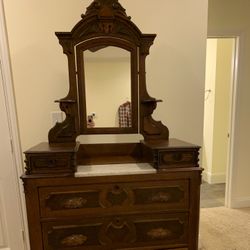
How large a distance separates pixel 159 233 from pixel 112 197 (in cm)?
37

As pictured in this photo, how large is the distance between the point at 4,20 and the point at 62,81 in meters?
0.57

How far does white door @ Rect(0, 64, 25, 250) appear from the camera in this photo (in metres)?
1.57

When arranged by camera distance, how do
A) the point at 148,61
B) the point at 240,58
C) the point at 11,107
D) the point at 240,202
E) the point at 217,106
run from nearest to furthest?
1. the point at 11,107
2. the point at 148,61
3. the point at 240,58
4. the point at 240,202
5. the point at 217,106

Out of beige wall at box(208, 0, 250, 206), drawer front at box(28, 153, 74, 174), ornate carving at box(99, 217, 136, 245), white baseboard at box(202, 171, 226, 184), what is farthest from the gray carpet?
drawer front at box(28, 153, 74, 174)

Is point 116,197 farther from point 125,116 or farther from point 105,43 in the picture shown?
point 105,43

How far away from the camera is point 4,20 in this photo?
4.83 feet

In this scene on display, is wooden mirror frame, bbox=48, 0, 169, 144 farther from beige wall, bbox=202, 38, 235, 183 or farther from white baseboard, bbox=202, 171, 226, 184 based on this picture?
white baseboard, bbox=202, 171, 226, 184

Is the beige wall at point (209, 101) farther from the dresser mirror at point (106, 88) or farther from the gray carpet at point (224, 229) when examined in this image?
the dresser mirror at point (106, 88)

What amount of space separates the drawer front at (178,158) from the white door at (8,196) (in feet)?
3.79

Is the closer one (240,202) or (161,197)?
(161,197)

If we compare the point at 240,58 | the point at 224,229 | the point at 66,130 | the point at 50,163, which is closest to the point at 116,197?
the point at 50,163

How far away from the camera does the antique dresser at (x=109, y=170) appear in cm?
114

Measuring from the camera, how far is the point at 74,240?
118 cm

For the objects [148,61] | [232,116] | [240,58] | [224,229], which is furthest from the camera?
[232,116]
